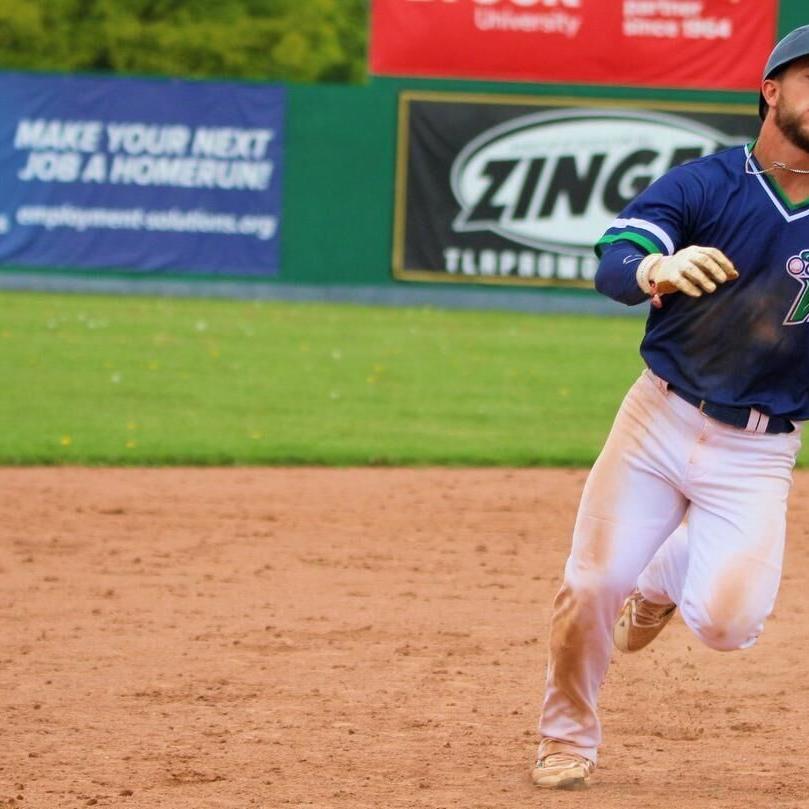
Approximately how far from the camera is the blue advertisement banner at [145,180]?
775 inches

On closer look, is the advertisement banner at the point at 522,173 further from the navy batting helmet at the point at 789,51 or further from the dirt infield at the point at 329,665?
the navy batting helmet at the point at 789,51

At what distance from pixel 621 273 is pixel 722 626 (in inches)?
39.0

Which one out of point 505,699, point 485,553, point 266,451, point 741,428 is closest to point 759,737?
point 505,699

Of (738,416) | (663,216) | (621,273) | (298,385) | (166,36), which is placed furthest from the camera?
(166,36)

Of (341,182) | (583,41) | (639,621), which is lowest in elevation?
(341,182)

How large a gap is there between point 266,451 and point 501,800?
5.85 meters

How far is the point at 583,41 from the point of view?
19547 millimetres

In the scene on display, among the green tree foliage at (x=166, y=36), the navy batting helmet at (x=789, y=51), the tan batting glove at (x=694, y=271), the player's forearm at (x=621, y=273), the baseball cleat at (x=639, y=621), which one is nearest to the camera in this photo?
the tan batting glove at (x=694, y=271)

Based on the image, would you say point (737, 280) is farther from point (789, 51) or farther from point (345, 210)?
point (345, 210)

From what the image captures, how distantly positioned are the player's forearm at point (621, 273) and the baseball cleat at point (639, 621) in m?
1.14

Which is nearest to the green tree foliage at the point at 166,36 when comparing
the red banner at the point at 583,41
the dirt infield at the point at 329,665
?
the red banner at the point at 583,41

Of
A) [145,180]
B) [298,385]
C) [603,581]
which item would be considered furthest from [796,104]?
[145,180]

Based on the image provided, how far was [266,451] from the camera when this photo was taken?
993 centimetres

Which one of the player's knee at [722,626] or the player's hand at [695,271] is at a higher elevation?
the player's hand at [695,271]
